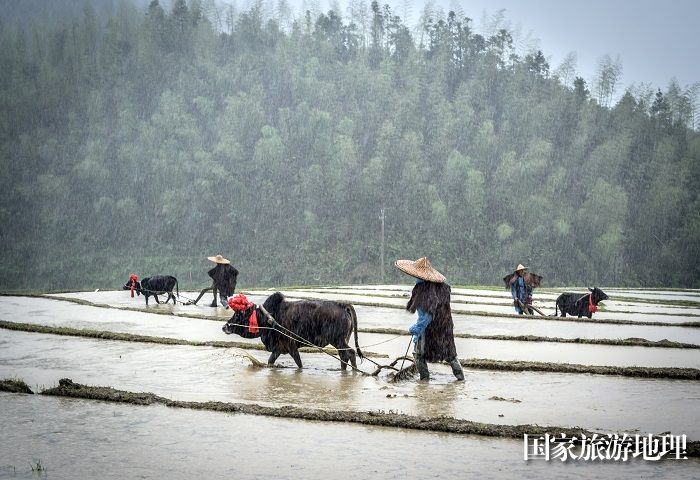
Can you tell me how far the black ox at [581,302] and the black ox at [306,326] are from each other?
29.8 ft

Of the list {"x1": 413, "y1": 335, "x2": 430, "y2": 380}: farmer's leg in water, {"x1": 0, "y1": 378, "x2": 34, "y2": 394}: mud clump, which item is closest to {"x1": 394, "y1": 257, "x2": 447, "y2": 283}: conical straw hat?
{"x1": 413, "y1": 335, "x2": 430, "y2": 380}: farmer's leg in water

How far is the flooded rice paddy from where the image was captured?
5105 millimetres

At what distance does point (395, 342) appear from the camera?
37.9ft

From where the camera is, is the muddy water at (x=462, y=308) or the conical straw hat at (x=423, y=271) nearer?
the conical straw hat at (x=423, y=271)

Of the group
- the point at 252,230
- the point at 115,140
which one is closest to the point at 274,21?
the point at 115,140

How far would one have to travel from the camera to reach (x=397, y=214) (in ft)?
173

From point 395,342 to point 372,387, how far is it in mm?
3561

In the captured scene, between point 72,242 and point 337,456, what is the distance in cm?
5281

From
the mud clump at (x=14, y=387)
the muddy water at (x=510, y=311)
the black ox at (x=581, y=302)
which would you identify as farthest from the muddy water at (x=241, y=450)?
the black ox at (x=581, y=302)

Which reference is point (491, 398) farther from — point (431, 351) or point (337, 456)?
point (337, 456)

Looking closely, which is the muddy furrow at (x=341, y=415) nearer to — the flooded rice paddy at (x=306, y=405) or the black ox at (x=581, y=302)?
the flooded rice paddy at (x=306, y=405)

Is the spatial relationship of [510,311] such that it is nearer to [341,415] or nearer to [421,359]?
[421,359]

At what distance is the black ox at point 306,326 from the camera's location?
893 centimetres

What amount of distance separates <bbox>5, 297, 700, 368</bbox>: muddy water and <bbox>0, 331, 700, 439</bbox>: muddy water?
126 centimetres
